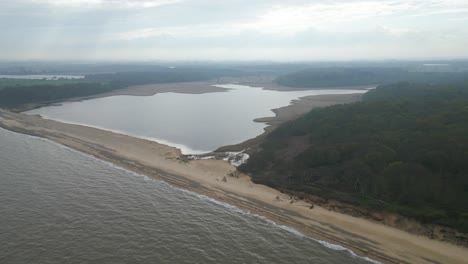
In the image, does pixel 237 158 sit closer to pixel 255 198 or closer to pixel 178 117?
pixel 255 198

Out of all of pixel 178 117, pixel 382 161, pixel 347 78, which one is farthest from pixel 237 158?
pixel 347 78

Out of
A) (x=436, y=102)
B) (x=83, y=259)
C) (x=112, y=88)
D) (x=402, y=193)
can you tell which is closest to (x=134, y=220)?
(x=83, y=259)

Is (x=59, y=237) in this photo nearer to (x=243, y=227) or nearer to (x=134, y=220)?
(x=134, y=220)

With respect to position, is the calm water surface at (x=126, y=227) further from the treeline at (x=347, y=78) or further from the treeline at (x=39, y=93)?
the treeline at (x=347, y=78)

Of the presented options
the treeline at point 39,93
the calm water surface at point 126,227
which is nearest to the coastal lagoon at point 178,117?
the treeline at point 39,93

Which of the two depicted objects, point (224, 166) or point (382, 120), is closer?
point (224, 166)

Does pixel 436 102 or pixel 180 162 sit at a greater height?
pixel 436 102
